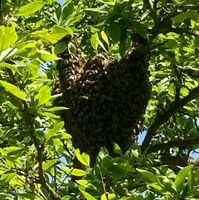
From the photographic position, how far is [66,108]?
3.59m

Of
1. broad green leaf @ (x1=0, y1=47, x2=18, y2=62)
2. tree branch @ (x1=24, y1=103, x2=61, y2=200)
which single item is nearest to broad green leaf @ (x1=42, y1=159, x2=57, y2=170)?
tree branch @ (x1=24, y1=103, x2=61, y2=200)

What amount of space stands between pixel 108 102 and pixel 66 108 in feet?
2.76

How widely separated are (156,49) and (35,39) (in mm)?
2855

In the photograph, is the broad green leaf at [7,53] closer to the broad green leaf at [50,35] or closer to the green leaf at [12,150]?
the broad green leaf at [50,35]

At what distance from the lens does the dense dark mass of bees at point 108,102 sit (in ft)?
14.2

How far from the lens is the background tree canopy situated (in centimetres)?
299

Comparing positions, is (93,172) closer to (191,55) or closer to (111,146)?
(111,146)

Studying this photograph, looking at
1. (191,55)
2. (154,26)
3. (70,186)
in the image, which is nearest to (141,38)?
(154,26)

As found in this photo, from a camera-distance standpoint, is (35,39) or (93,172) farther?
(93,172)

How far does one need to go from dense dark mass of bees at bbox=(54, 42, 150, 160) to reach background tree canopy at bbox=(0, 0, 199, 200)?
0.42 ft

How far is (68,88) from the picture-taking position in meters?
4.64

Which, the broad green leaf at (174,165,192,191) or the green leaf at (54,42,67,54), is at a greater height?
the green leaf at (54,42,67,54)

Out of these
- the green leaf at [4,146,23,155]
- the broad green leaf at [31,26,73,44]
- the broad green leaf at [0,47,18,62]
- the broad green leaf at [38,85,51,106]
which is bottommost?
the green leaf at [4,146,23,155]

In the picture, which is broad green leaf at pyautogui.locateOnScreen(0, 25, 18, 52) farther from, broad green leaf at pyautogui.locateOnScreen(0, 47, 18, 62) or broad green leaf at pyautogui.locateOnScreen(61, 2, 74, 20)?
broad green leaf at pyautogui.locateOnScreen(61, 2, 74, 20)
